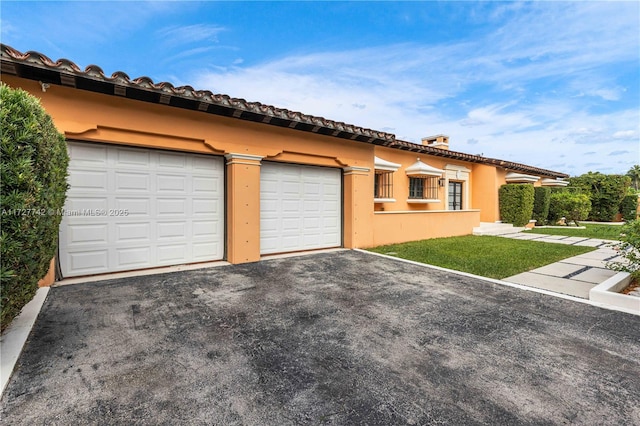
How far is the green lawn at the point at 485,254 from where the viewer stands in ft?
21.6

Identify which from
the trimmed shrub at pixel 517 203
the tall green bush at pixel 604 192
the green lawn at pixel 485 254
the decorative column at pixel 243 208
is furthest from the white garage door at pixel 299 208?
the tall green bush at pixel 604 192

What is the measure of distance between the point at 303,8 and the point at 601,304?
1066 cm

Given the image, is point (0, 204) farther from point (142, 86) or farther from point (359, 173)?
point (359, 173)

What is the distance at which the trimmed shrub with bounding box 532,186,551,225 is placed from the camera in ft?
55.9

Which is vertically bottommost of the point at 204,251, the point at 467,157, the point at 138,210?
the point at 204,251

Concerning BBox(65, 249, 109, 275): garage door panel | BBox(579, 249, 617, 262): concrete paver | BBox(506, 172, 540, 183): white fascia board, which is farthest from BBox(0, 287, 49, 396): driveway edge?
BBox(506, 172, 540, 183): white fascia board

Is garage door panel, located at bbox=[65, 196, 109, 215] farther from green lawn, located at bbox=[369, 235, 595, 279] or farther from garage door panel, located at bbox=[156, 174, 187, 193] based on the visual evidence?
green lawn, located at bbox=[369, 235, 595, 279]

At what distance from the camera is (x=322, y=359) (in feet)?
8.86

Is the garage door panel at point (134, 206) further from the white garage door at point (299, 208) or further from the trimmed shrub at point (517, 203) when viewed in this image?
the trimmed shrub at point (517, 203)

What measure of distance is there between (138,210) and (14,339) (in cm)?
329

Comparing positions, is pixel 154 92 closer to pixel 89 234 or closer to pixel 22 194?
pixel 89 234

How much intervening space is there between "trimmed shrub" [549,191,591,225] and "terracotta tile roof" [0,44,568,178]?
1542cm

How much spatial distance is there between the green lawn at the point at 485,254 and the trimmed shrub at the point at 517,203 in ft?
19.9

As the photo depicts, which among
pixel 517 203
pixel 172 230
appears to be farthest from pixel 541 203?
pixel 172 230
